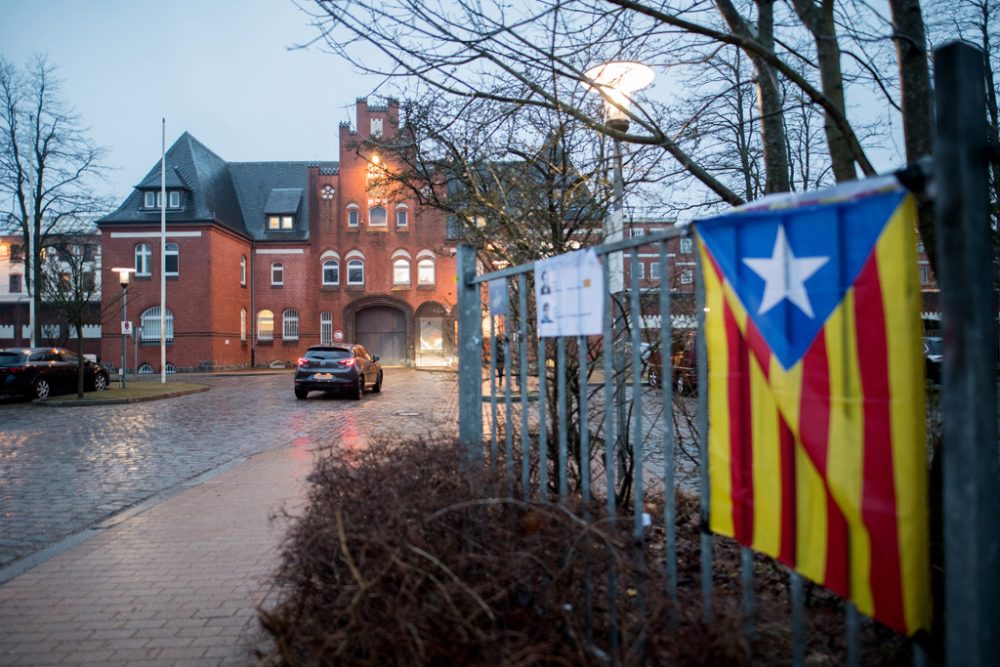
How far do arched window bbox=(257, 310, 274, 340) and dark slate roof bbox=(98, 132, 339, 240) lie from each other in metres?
4.93

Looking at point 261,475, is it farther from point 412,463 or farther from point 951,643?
point 951,643

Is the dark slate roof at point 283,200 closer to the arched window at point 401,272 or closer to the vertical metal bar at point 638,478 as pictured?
the arched window at point 401,272

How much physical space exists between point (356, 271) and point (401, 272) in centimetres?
287

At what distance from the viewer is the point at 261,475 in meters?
7.80

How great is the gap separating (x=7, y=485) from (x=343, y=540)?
743cm

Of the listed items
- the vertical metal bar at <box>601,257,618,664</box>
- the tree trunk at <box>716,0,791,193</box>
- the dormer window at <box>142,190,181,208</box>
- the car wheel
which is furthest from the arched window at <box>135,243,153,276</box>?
the vertical metal bar at <box>601,257,618,664</box>

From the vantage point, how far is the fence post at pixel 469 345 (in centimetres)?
369

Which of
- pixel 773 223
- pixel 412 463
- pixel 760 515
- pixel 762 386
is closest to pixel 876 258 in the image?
pixel 773 223

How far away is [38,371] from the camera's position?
18688 millimetres

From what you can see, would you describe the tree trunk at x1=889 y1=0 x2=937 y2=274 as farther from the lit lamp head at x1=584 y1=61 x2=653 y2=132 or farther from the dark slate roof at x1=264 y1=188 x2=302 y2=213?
the dark slate roof at x1=264 y1=188 x2=302 y2=213

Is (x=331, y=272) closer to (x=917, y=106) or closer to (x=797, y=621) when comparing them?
(x=917, y=106)

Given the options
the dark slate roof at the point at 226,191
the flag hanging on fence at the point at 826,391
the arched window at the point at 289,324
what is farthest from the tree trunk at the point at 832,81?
the arched window at the point at 289,324

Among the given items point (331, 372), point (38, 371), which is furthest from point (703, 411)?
point (38, 371)

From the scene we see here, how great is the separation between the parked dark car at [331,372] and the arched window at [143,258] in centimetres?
2209
